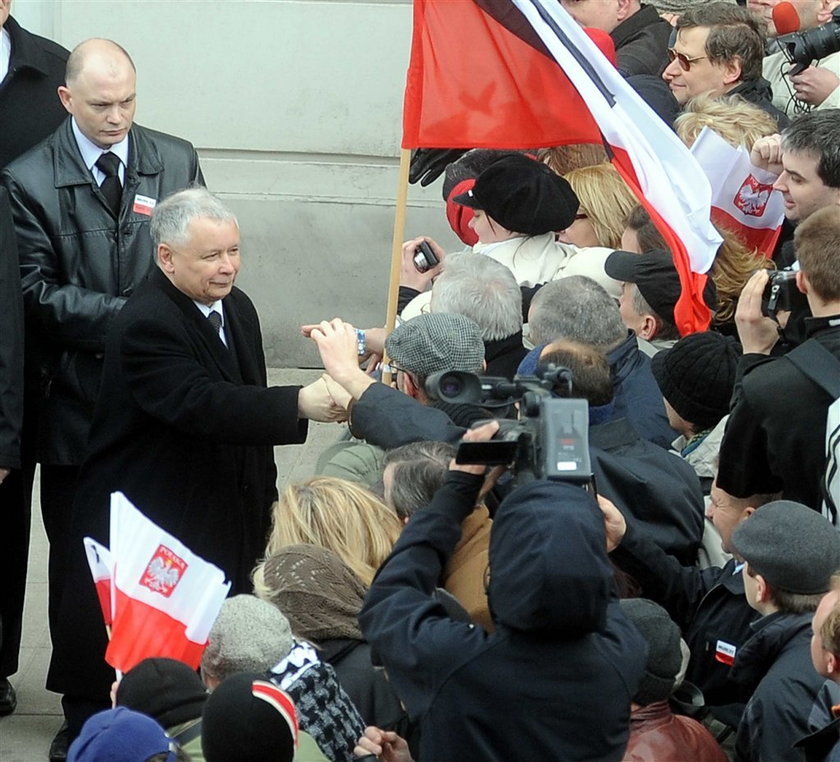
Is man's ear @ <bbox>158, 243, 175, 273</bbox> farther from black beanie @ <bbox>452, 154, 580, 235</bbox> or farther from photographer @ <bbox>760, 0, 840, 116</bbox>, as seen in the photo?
photographer @ <bbox>760, 0, 840, 116</bbox>

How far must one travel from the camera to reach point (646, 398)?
16.4 feet

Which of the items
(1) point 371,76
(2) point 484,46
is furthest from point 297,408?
(1) point 371,76

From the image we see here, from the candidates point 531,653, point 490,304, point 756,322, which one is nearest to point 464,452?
point 531,653

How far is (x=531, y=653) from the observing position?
10.3 ft

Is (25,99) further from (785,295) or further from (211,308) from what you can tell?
(785,295)

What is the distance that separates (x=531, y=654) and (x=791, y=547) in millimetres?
932

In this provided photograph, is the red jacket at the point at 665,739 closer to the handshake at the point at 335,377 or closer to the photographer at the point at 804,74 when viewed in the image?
the handshake at the point at 335,377

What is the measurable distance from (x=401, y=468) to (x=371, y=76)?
544 centimetres

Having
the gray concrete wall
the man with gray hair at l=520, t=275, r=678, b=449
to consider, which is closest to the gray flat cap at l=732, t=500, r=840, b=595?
the man with gray hair at l=520, t=275, r=678, b=449

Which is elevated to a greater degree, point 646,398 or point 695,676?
point 646,398

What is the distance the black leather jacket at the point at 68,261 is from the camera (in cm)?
568

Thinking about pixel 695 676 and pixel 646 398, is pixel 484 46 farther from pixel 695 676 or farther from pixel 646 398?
pixel 695 676

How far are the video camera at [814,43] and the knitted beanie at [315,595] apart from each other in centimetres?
310

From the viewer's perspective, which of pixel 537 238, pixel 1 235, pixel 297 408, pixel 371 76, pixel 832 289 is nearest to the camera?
pixel 832 289
